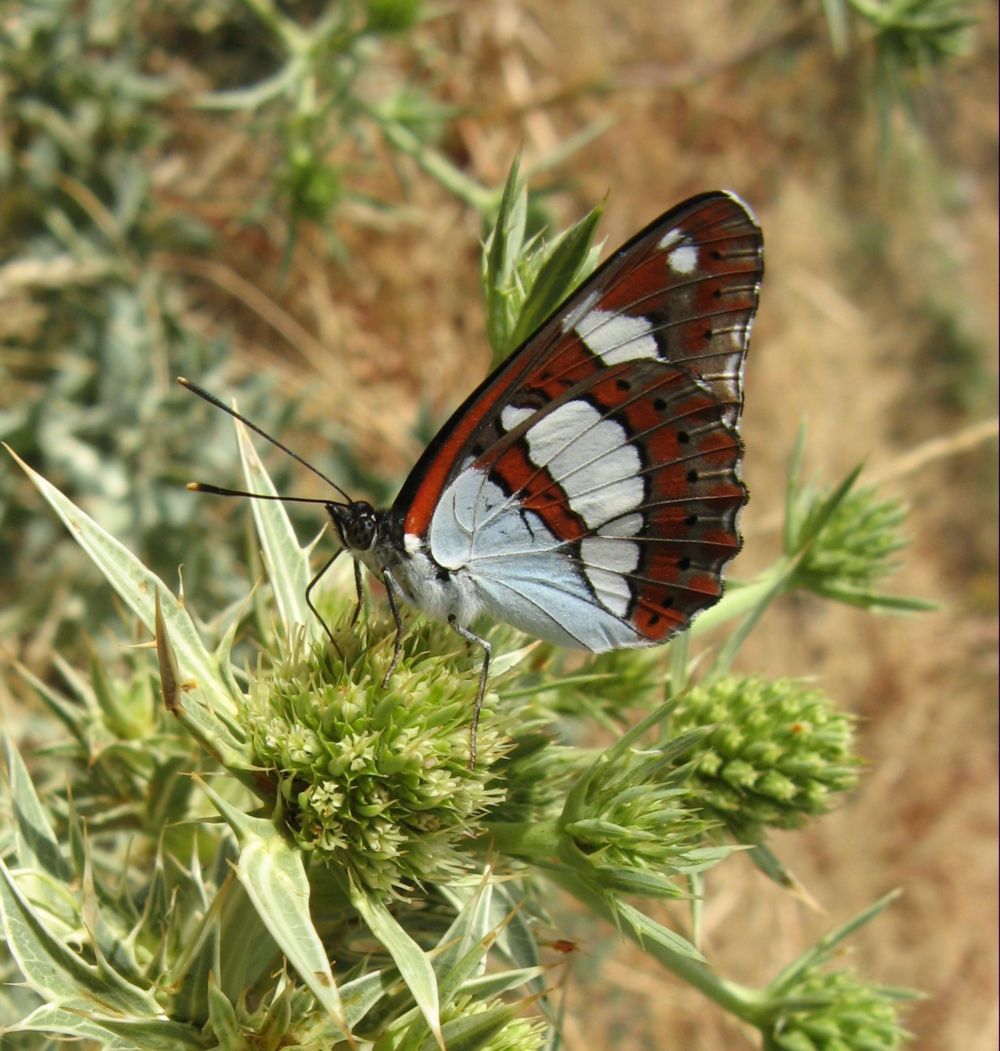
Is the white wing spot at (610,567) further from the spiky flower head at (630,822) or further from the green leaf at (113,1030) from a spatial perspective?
the green leaf at (113,1030)

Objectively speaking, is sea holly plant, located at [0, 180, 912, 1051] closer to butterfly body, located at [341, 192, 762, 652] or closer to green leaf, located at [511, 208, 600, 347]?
green leaf, located at [511, 208, 600, 347]

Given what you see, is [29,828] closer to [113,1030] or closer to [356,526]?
Result: [113,1030]

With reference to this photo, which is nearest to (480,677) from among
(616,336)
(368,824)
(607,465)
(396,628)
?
(396,628)

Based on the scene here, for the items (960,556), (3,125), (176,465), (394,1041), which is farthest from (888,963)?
(3,125)

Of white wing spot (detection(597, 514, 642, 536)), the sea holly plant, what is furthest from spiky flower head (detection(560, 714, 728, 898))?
white wing spot (detection(597, 514, 642, 536))

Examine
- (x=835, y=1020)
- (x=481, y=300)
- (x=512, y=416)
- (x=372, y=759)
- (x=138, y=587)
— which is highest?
(x=481, y=300)

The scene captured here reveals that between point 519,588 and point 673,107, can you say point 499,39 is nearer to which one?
point 673,107
